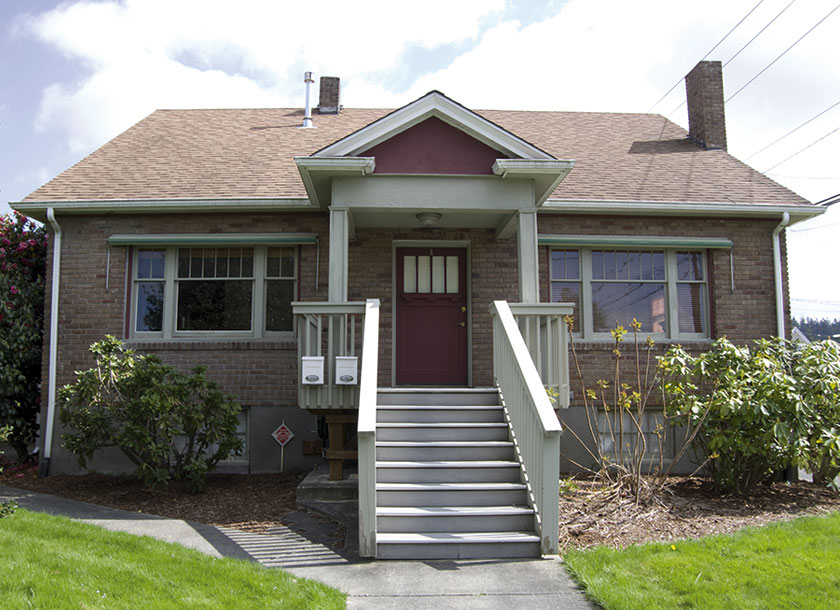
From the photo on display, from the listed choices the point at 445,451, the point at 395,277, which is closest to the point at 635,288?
the point at 395,277

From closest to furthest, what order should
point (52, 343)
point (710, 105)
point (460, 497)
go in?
point (460, 497)
point (52, 343)
point (710, 105)

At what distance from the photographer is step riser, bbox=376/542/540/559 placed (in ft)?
17.2

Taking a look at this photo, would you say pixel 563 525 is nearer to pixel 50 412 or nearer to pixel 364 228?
pixel 364 228

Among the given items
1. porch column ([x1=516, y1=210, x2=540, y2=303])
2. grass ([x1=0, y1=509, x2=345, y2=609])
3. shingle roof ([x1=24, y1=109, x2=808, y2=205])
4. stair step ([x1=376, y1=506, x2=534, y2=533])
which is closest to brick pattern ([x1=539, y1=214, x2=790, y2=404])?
shingle roof ([x1=24, y1=109, x2=808, y2=205])

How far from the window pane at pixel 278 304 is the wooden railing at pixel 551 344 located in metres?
3.40

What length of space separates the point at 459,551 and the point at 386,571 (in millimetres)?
648

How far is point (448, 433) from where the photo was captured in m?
6.66

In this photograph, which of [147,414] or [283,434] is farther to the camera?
[283,434]

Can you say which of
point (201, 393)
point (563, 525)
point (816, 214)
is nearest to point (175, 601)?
point (563, 525)

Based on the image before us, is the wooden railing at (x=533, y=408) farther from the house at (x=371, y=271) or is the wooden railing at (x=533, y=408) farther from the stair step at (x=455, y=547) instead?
the house at (x=371, y=271)

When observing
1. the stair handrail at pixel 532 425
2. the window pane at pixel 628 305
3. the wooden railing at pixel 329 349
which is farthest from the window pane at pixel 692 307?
the wooden railing at pixel 329 349

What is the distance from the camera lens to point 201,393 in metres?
7.76

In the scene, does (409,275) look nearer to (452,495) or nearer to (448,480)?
(448,480)

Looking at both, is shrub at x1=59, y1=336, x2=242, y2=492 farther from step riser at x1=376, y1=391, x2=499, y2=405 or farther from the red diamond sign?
step riser at x1=376, y1=391, x2=499, y2=405
